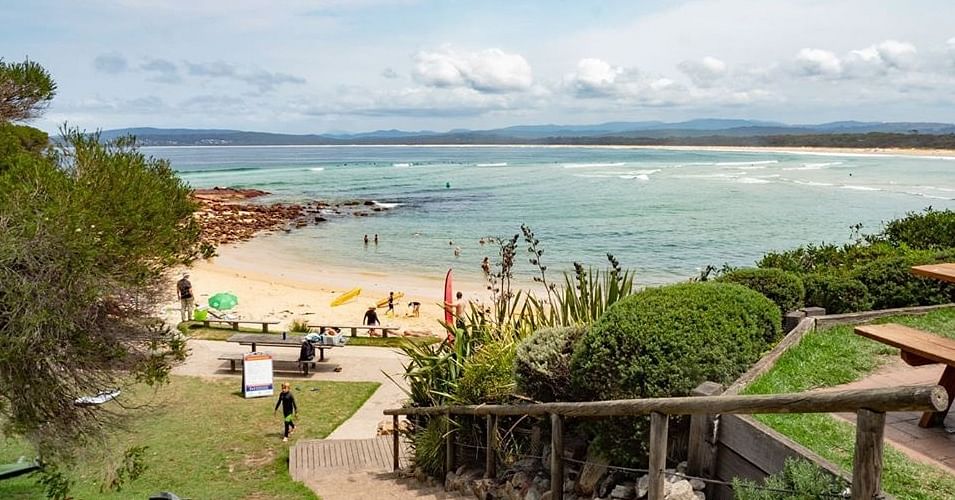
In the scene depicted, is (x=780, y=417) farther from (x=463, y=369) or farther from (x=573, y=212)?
(x=573, y=212)

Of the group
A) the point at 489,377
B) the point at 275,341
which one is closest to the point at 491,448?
the point at 489,377

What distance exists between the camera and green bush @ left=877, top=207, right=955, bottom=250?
38.1ft

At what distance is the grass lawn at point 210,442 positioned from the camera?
29.2 feet

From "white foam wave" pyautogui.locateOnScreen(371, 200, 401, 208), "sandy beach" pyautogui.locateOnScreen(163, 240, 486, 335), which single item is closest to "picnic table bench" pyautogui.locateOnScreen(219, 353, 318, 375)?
"sandy beach" pyautogui.locateOnScreen(163, 240, 486, 335)

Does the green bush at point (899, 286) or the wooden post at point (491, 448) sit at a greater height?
the green bush at point (899, 286)

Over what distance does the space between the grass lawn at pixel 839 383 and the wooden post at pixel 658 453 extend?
1119 mm

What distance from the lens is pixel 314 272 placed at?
32.3 m

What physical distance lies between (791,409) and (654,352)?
2140 mm

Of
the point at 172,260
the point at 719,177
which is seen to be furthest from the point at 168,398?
the point at 719,177

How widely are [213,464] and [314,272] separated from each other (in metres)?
22.7

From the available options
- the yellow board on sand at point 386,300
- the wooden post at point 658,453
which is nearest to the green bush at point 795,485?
the wooden post at point 658,453

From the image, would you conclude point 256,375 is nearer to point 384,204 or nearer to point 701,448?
point 701,448

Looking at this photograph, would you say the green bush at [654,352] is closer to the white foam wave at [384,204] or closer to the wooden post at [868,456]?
the wooden post at [868,456]

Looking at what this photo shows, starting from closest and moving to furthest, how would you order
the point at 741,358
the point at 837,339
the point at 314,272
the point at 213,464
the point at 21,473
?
the point at 741,358 < the point at 837,339 < the point at 21,473 < the point at 213,464 < the point at 314,272
